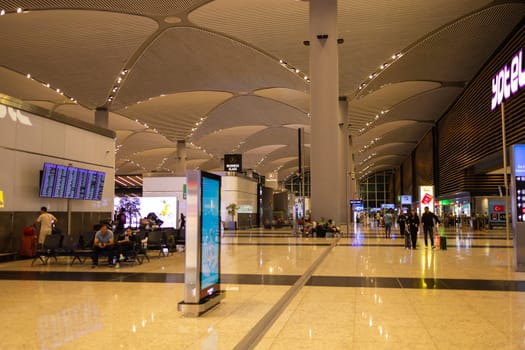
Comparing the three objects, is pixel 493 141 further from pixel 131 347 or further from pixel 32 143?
pixel 131 347

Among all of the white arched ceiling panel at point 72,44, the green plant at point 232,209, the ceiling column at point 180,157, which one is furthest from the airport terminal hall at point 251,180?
the ceiling column at point 180,157

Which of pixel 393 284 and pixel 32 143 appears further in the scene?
pixel 32 143

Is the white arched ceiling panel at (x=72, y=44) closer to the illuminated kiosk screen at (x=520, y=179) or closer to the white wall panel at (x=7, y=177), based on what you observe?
the white wall panel at (x=7, y=177)

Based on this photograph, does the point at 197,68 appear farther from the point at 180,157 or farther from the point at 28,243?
the point at 180,157

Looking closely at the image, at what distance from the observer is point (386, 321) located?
210 inches

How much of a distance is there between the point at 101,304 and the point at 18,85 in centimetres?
2648

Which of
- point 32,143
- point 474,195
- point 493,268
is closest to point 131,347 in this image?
point 493,268

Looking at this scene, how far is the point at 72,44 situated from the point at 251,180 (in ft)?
68.8

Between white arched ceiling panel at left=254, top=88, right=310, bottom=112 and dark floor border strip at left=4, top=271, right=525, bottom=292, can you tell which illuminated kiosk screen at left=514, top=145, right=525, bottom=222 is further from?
white arched ceiling panel at left=254, top=88, right=310, bottom=112

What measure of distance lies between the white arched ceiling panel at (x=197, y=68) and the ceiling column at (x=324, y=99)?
5876mm

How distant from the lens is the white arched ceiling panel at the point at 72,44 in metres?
21.3

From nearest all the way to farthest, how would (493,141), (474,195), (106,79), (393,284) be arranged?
(393,284), (493,141), (106,79), (474,195)

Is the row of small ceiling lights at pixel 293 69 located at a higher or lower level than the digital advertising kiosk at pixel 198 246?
higher

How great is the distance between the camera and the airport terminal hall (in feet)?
18.1
